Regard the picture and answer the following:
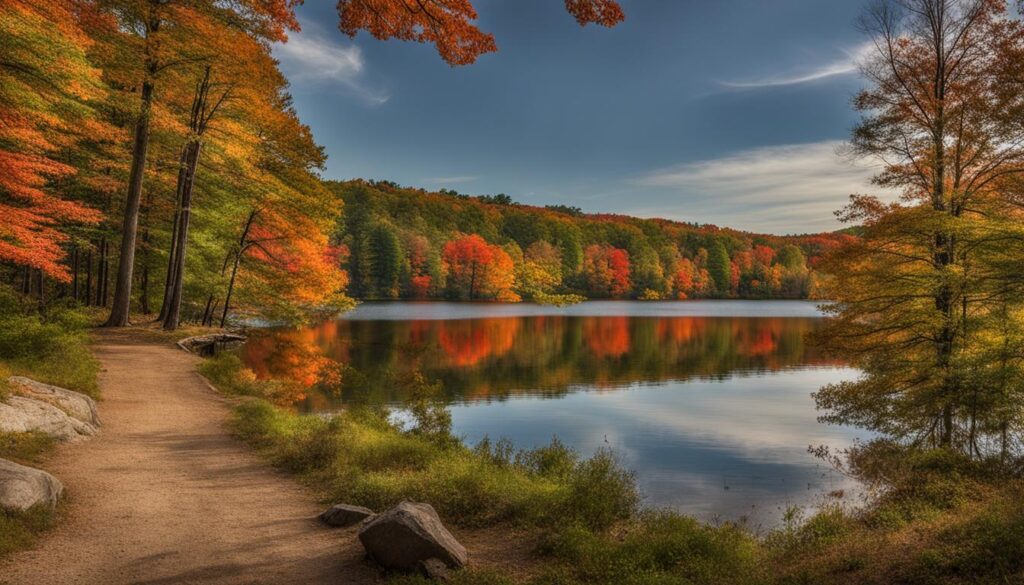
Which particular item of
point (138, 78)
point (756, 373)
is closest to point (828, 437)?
point (756, 373)

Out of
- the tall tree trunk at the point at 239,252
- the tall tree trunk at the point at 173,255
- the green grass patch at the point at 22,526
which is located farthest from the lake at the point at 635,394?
the green grass patch at the point at 22,526

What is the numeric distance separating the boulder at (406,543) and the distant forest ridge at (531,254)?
64.0m

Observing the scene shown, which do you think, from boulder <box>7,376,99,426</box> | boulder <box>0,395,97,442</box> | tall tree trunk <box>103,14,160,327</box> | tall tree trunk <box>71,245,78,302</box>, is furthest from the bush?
tall tree trunk <box>71,245,78,302</box>

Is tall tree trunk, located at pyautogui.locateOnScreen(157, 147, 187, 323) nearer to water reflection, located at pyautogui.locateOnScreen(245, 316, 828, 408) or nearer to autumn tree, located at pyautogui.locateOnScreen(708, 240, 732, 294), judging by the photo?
water reflection, located at pyautogui.locateOnScreen(245, 316, 828, 408)

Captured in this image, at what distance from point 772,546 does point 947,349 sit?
493 inches

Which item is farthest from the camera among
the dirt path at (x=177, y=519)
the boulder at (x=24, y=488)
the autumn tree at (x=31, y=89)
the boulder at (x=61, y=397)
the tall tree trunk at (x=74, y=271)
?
the tall tree trunk at (x=74, y=271)

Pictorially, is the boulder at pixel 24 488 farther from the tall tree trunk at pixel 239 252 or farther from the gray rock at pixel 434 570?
the tall tree trunk at pixel 239 252

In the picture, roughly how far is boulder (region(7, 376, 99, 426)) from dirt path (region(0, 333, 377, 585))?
374mm

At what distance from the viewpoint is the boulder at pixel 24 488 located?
6227mm

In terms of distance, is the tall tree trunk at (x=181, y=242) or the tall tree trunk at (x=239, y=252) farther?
the tall tree trunk at (x=239, y=252)

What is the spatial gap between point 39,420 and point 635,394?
18.3m

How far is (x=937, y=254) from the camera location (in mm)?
16844

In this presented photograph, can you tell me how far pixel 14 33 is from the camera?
494 inches

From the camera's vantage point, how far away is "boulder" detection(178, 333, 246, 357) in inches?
829
